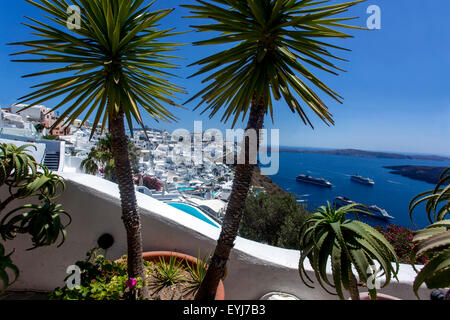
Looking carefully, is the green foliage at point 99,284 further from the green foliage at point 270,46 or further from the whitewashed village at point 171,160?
the whitewashed village at point 171,160

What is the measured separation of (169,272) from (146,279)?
0.27 meters

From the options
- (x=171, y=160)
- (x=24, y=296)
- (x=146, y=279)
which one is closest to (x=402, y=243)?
(x=146, y=279)

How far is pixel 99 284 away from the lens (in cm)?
197

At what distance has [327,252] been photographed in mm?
1523

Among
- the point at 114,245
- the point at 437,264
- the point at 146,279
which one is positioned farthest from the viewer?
the point at 114,245

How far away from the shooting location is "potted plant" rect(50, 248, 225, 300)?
1899 mm

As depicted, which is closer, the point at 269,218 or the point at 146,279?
the point at 146,279

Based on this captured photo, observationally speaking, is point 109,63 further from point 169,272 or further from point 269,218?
point 269,218

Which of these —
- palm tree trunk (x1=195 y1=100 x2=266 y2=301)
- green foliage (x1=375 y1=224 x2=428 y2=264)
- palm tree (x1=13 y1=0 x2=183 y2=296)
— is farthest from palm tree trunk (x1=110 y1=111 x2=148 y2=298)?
green foliage (x1=375 y1=224 x2=428 y2=264)

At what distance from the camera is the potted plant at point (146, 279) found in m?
1.90

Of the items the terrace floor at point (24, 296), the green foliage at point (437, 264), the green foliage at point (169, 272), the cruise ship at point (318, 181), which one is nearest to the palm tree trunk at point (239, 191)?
the green foliage at point (169, 272)

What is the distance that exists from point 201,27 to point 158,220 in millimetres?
2283
